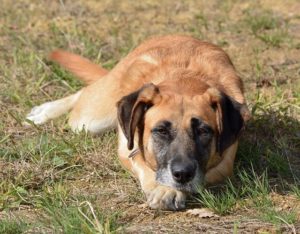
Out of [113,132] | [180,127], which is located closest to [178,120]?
[180,127]

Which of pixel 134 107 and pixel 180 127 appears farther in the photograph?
pixel 134 107

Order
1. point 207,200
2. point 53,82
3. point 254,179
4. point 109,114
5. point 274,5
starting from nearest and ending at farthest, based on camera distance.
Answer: point 207,200 → point 254,179 → point 109,114 → point 53,82 → point 274,5

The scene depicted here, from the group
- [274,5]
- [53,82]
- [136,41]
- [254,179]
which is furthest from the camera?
[274,5]

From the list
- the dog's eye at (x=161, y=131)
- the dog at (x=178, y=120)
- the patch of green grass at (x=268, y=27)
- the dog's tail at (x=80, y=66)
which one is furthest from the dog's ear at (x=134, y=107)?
the patch of green grass at (x=268, y=27)

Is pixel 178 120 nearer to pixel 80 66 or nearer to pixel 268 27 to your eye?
pixel 80 66

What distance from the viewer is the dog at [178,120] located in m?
4.61

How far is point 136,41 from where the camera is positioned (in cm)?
785

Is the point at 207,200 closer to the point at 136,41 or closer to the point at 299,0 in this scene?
the point at 136,41

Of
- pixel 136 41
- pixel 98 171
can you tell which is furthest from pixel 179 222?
pixel 136 41

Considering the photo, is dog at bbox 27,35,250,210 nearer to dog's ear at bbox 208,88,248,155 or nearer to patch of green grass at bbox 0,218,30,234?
dog's ear at bbox 208,88,248,155

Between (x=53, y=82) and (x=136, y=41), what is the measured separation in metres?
1.21

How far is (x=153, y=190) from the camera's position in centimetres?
473

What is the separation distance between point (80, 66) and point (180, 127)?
7.40ft

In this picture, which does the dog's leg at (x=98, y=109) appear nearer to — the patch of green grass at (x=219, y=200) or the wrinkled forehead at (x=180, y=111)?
the wrinkled forehead at (x=180, y=111)
